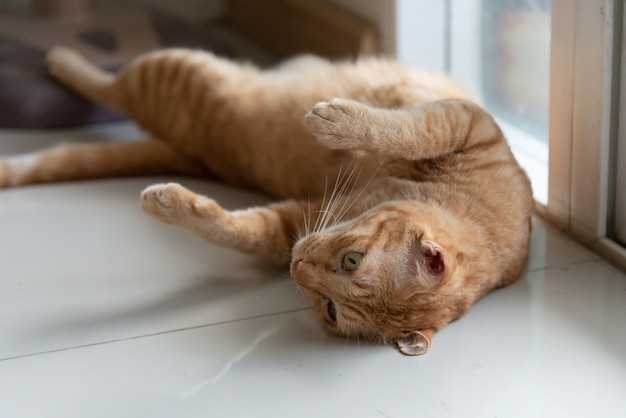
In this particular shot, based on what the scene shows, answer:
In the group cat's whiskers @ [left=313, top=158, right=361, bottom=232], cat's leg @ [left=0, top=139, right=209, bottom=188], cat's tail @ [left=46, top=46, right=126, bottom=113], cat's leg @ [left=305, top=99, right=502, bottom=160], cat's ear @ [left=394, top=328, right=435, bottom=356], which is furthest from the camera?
cat's tail @ [left=46, top=46, right=126, bottom=113]

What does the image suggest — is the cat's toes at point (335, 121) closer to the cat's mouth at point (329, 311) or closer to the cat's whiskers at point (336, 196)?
the cat's whiskers at point (336, 196)

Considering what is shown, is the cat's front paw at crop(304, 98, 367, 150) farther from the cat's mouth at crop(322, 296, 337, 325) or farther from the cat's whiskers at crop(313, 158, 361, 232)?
the cat's mouth at crop(322, 296, 337, 325)

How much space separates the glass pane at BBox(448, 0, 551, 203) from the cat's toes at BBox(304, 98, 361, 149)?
73cm

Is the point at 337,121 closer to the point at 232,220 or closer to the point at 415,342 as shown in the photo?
the point at 232,220

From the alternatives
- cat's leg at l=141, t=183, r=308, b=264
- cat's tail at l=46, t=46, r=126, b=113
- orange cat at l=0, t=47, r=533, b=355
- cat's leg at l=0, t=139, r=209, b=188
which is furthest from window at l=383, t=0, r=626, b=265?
cat's tail at l=46, t=46, r=126, b=113

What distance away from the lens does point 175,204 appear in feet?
5.94

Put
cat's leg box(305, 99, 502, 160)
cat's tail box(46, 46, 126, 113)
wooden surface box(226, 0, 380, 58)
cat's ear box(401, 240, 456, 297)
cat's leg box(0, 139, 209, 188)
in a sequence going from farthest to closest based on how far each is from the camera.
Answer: wooden surface box(226, 0, 380, 58)
cat's tail box(46, 46, 126, 113)
cat's leg box(0, 139, 209, 188)
cat's leg box(305, 99, 502, 160)
cat's ear box(401, 240, 456, 297)

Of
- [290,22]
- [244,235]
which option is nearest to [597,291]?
[244,235]

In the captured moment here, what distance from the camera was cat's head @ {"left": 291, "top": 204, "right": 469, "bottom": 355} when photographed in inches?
61.6

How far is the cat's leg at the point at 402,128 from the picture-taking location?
5.65 feet

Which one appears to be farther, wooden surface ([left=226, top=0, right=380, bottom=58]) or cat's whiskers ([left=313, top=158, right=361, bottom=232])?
wooden surface ([left=226, top=0, right=380, bottom=58])

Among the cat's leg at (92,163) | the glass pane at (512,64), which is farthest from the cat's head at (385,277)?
the cat's leg at (92,163)

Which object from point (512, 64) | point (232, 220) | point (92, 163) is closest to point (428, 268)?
point (232, 220)

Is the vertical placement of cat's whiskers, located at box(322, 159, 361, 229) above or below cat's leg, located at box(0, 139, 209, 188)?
above
